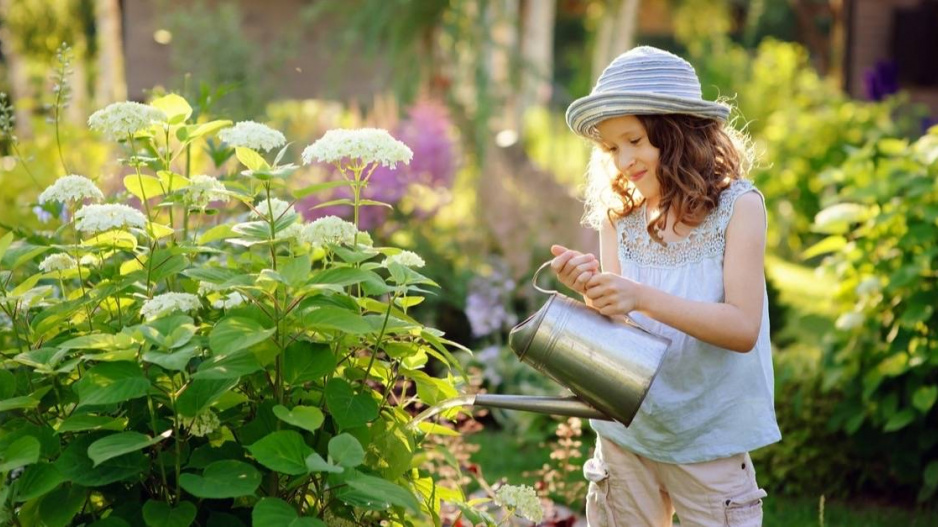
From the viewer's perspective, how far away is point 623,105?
1993 millimetres

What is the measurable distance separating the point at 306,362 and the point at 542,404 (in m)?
0.39

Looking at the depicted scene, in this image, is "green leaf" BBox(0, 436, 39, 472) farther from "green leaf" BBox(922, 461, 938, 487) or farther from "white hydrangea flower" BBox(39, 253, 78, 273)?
"green leaf" BBox(922, 461, 938, 487)

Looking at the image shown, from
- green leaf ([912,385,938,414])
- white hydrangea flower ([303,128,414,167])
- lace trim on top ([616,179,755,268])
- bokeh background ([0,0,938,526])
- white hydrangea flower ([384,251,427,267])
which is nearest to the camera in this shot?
white hydrangea flower ([303,128,414,167])

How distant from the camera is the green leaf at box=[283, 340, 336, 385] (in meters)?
1.69

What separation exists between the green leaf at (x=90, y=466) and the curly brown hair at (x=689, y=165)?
99 cm

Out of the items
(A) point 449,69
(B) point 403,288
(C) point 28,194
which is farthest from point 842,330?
(A) point 449,69

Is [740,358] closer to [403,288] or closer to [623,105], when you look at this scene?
[623,105]

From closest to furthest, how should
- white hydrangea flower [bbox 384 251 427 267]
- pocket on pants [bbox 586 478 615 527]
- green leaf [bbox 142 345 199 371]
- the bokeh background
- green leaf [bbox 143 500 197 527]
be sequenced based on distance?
green leaf [bbox 142 345 199 371], green leaf [bbox 143 500 197 527], white hydrangea flower [bbox 384 251 427 267], pocket on pants [bbox 586 478 615 527], the bokeh background

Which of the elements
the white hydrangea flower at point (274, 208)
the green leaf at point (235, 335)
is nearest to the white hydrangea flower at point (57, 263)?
the white hydrangea flower at point (274, 208)

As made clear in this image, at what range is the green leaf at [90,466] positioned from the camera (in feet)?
5.32

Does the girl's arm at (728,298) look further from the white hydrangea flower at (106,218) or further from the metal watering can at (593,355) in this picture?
the white hydrangea flower at (106,218)

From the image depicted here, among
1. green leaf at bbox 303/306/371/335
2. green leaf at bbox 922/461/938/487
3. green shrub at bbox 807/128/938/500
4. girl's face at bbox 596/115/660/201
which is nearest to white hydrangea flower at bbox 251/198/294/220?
green leaf at bbox 303/306/371/335

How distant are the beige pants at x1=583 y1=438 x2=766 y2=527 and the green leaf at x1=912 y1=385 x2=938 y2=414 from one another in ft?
3.82

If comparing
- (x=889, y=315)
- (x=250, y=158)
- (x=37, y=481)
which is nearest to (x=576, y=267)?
(x=250, y=158)
